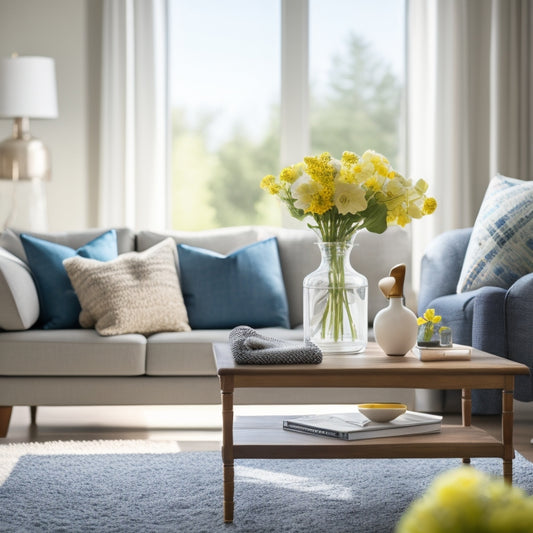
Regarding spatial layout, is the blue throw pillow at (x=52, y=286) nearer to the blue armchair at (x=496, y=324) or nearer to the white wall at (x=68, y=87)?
the white wall at (x=68, y=87)

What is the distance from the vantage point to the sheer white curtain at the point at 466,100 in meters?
5.03

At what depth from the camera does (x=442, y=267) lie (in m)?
3.97

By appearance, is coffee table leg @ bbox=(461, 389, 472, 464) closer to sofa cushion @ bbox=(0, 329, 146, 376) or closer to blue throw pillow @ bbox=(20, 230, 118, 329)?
sofa cushion @ bbox=(0, 329, 146, 376)

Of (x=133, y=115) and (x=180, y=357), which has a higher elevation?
(x=133, y=115)

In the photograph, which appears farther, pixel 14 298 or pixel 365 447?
pixel 14 298

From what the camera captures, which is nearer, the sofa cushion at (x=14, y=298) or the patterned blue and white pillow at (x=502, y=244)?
the sofa cushion at (x=14, y=298)

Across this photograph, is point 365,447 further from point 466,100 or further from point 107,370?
point 466,100

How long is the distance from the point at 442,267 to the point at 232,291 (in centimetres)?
100

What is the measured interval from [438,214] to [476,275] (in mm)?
1379

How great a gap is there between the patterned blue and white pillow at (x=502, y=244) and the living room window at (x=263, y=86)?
1561 millimetres

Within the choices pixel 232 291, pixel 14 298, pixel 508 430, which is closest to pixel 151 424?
pixel 232 291

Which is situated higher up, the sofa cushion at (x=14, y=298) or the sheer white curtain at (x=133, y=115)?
the sheer white curtain at (x=133, y=115)

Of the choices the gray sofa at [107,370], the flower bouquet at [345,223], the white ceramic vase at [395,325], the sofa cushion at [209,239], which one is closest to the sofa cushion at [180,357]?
the gray sofa at [107,370]

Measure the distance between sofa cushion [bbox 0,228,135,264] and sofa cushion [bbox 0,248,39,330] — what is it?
0.91 feet
